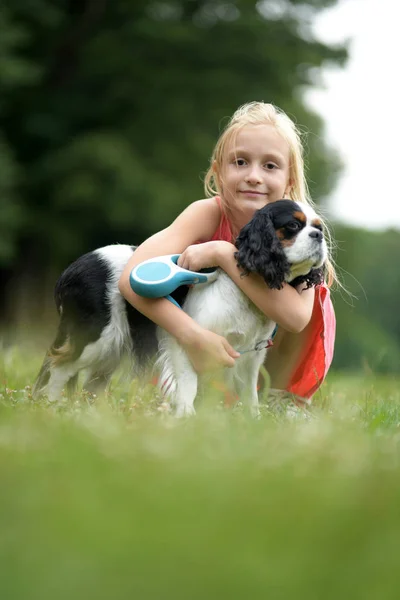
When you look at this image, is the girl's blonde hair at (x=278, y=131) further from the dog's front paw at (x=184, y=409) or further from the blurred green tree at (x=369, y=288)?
the blurred green tree at (x=369, y=288)

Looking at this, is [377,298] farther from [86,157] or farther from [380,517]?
[380,517]

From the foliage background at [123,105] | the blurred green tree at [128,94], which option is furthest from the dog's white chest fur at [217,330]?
the blurred green tree at [128,94]

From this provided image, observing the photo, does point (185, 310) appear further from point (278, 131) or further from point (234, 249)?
point (278, 131)

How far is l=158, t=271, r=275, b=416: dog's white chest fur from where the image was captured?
3100 millimetres

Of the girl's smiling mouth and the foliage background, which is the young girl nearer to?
the girl's smiling mouth

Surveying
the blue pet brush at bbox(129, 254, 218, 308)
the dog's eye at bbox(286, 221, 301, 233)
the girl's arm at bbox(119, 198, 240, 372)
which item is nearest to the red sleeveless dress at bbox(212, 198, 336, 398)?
the girl's arm at bbox(119, 198, 240, 372)

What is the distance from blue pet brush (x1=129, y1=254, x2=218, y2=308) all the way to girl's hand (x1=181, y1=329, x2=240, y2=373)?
205mm

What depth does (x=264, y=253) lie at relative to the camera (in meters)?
2.96

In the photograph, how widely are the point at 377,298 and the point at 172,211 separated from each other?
17.4 feet

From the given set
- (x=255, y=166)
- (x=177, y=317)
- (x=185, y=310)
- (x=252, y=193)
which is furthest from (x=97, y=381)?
(x=255, y=166)

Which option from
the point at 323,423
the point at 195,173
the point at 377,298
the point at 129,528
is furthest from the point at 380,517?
the point at 377,298

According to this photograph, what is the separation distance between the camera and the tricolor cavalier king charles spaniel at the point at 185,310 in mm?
3012

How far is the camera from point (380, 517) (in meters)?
1.34

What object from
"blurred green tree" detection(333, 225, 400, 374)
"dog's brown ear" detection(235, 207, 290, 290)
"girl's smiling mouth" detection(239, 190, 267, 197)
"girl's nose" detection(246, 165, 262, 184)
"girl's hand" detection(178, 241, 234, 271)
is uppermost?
"girl's nose" detection(246, 165, 262, 184)
